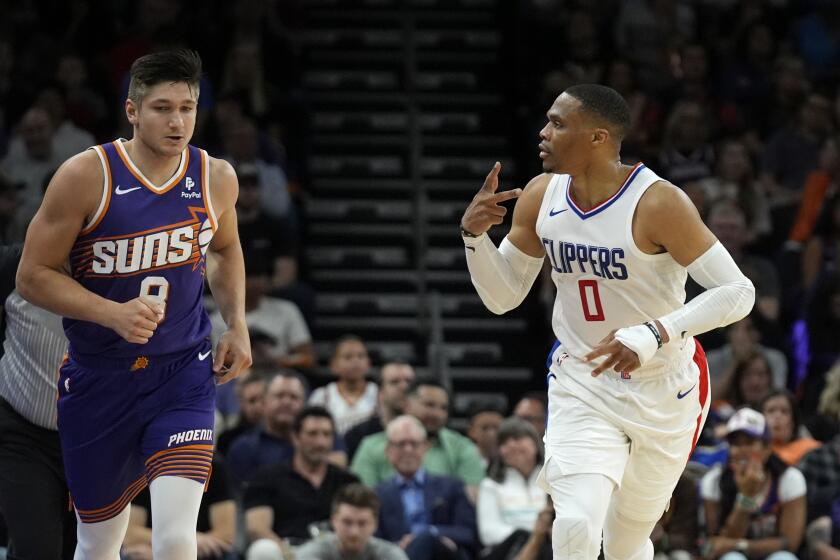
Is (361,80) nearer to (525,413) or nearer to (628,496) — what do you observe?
(525,413)

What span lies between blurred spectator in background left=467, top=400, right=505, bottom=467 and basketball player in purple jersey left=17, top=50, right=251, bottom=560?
5160 millimetres

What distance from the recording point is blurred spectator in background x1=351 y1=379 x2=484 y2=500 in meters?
10.1

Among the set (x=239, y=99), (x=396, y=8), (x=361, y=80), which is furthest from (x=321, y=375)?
(x=396, y=8)

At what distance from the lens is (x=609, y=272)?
5840 millimetres

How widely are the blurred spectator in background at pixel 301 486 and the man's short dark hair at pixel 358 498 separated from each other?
45cm

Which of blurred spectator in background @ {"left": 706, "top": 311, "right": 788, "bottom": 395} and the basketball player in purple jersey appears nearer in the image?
the basketball player in purple jersey

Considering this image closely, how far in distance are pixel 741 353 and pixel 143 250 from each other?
22.5 feet

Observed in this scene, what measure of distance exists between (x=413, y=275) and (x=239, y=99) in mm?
2221

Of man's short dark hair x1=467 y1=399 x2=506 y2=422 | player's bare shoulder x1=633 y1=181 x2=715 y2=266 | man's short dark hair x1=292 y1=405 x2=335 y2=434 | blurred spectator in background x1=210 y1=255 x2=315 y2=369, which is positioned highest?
player's bare shoulder x1=633 y1=181 x2=715 y2=266

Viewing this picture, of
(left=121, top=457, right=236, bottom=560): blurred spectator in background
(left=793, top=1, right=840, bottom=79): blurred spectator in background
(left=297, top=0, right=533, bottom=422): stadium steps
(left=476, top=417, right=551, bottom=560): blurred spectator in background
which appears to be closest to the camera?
(left=121, top=457, right=236, bottom=560): blurred spectator in background

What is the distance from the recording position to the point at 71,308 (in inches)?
205

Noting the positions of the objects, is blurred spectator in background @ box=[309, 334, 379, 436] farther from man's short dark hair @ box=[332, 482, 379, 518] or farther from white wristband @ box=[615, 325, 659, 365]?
white wristband @ box=[615, 325, 659, 365]

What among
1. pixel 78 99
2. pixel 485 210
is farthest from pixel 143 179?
pixel 78 99

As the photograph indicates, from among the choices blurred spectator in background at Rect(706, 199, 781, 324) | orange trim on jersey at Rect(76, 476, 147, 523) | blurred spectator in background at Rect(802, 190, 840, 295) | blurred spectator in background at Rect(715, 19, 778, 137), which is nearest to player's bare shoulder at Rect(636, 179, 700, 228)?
orange trim on jersey at Rect(76, 476, 147, 523)
